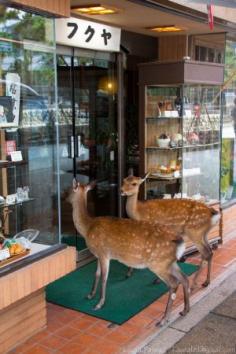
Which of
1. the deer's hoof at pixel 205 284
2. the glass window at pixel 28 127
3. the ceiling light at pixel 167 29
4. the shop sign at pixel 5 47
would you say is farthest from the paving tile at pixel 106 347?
the ceiling light at pixel 167 29

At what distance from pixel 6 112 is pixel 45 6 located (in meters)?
0.90

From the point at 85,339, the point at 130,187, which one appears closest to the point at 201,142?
the point at 130,187

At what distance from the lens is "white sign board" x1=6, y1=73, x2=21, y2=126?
4025 mm

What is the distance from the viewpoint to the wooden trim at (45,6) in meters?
3.52

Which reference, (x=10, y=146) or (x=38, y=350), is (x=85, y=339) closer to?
(x=38, y=350)

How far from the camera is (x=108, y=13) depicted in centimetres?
538

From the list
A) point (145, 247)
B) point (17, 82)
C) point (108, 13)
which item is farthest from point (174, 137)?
point (17, 82)

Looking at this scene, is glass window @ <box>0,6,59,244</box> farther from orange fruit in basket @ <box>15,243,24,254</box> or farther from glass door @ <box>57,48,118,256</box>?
glass door @ <box>57,48,118,256</box>

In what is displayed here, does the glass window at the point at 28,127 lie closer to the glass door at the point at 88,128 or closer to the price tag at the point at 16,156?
the price tag at the point at 16,156

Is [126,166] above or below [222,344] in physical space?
above

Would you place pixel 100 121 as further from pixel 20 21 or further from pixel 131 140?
pixel 20 21

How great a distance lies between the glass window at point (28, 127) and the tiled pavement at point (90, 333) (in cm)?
81

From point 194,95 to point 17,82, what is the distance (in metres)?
3.01

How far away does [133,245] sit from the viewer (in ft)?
14.6
